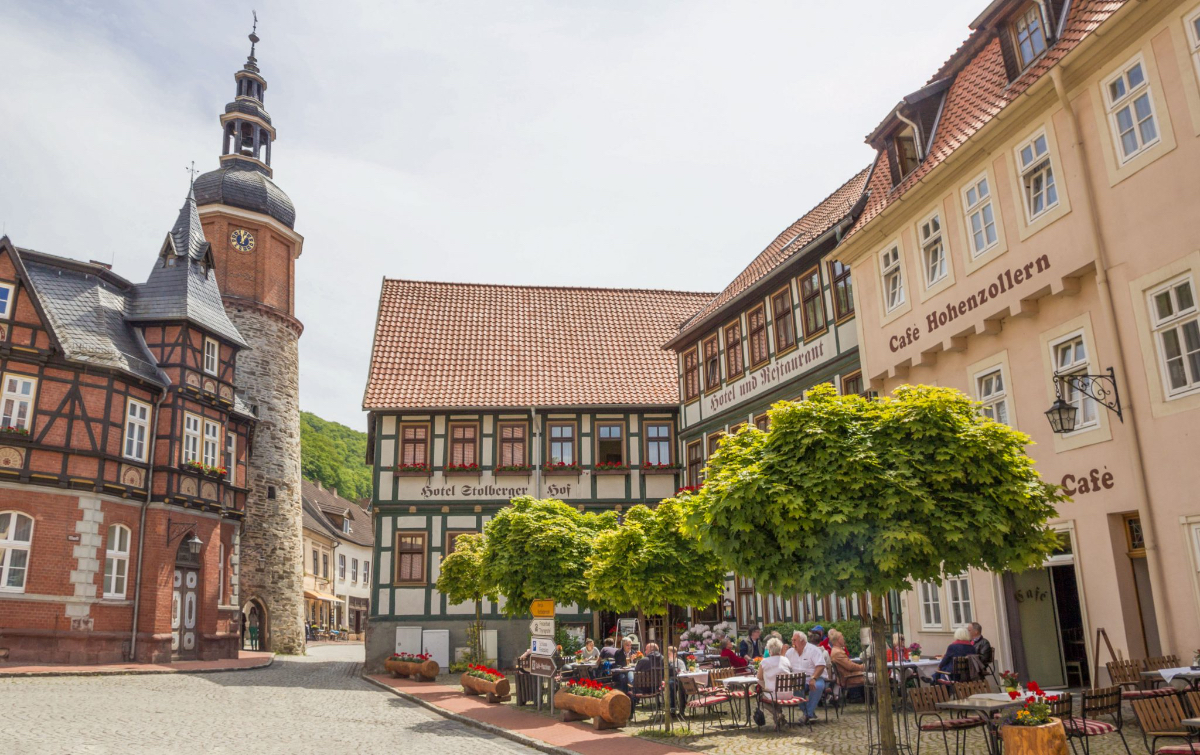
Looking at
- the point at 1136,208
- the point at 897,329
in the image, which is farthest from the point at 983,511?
the point at 897,329

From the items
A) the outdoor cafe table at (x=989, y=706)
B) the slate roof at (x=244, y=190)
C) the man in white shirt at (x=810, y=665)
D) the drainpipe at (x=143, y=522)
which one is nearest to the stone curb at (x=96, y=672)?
the drainpipe at (x=143, y=522)

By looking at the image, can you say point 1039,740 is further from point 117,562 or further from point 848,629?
point 117,562

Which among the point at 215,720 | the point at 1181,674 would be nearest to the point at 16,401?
the point at 215,720

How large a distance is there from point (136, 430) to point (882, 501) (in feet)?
86.3

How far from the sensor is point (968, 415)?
984 centimetres

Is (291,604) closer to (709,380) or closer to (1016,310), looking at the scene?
(709,380)

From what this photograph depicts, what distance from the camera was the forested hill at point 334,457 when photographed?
271 feet

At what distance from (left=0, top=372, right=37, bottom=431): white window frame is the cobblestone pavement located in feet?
24.5

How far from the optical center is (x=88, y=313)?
2947cm

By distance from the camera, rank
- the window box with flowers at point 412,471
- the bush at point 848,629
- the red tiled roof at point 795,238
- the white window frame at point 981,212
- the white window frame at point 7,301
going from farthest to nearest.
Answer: the window box with flowers at point 412,471 → the white window frame at point 7,301 → the red tiled roof at point 795,238 → the bush at point 848,629 → the white window frame at point 981,212

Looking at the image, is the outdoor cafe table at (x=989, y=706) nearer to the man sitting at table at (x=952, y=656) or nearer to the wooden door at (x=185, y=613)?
the man sitting at table at (x=952, y=656)

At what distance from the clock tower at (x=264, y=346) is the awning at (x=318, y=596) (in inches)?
611

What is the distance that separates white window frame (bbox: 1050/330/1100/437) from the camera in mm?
A: 12719

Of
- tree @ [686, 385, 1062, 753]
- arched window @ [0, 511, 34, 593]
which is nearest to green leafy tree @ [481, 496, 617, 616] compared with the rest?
tree @ [686, 385, 1062, 753]
